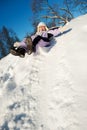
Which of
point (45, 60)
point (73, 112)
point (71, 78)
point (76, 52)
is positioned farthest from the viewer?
point (45, 60)

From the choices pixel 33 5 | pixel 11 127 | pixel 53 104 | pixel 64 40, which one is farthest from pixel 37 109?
pixel 33 5

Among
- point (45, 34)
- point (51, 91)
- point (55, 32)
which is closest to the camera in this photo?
point (51, 91)

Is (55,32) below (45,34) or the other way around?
the other way around

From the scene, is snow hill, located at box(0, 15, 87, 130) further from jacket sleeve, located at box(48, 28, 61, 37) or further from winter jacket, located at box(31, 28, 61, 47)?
jacket sleeve, located at box(48, 28, 61, 37)

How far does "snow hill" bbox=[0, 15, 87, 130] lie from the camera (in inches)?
118

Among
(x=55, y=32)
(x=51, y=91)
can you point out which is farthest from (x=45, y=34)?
(x=51, y=91)

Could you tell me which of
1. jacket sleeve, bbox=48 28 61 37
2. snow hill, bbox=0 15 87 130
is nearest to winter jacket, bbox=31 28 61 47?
jacket sleeve, bbox=48 28 61 37

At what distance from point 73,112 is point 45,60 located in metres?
2.29

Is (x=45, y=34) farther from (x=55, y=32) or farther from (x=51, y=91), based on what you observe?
(x=51, y=91)

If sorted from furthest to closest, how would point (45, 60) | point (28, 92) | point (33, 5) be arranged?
1. point (33, 5)
2. point (45, 60)
3. point (28, 92)

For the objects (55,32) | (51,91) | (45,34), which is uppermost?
(55,32)

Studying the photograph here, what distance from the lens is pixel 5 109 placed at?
3.76 metres

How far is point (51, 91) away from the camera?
372 cm

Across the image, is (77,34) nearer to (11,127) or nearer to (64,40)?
(64,40)
